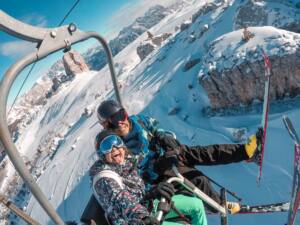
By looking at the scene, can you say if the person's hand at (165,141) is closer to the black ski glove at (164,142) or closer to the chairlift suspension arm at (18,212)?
the black ski glove at (164,142)

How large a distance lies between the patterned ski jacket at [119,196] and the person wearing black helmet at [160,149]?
0.92 meters

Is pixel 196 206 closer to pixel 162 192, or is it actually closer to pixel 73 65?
pixel 162 192

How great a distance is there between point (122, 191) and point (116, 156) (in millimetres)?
486

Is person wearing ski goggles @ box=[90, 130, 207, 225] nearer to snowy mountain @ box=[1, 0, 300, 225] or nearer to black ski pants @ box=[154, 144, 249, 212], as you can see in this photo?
black ski pants @ box=[154, 144, 249, 212]

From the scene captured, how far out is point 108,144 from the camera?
14.5 ft

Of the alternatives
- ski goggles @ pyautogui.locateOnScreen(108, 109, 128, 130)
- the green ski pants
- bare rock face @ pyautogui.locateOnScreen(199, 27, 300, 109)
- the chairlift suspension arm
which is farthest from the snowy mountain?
the chairlift suspension arm

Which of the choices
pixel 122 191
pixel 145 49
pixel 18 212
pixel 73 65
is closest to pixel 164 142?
pixel 122 191

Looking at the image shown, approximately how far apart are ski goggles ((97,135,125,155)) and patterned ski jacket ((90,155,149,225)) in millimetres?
129

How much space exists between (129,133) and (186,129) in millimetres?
12416

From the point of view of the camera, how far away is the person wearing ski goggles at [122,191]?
13.2ft

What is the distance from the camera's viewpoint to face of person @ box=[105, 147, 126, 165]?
14.4ft

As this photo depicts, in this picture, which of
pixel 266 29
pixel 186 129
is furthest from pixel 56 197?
pixel 266 29

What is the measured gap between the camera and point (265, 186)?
11094 millimetres

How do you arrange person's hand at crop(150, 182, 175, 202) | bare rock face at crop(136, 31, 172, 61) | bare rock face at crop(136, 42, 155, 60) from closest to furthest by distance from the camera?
person's hand at crop(150, 182, 175, 202), bare rock face at crop(136, 42, 155, 60), bare rock face at crop(136, 31, 172, 61)
